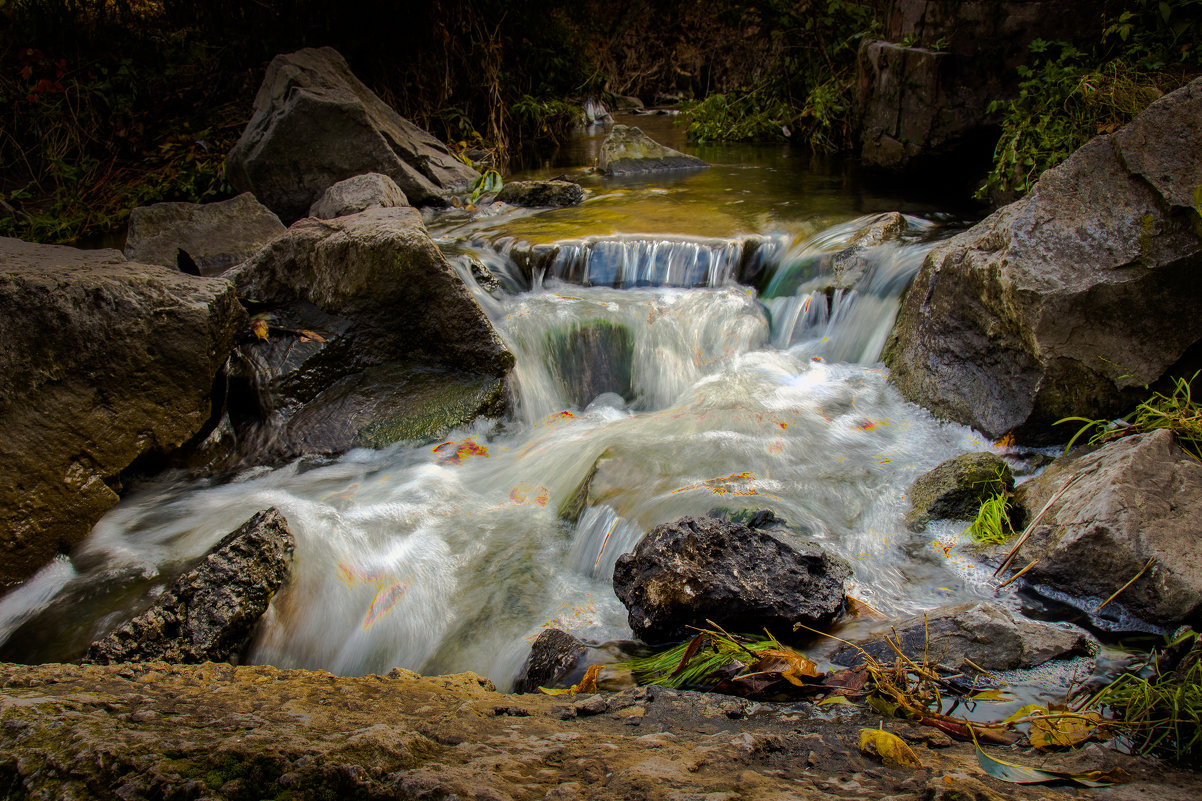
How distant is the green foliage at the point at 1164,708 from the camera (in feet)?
6.03

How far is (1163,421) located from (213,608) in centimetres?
428

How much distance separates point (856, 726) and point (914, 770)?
35cm

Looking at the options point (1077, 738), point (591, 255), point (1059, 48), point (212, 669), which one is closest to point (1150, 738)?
point (1077, 738)

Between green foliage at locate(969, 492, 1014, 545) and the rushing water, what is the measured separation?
0.59 feet

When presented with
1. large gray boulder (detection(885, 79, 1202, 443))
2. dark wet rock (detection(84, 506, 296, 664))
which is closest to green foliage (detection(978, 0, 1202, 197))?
large gray boulder (detection(885, 79, 1202, 443))

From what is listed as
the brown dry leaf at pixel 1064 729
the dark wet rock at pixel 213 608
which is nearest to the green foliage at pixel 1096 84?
the brown dry leaf at pixel 1064 729

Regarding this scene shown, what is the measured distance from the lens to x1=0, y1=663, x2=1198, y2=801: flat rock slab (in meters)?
1.10

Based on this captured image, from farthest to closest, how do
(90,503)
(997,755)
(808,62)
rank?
(808,62)
(90,503)
(997,755)

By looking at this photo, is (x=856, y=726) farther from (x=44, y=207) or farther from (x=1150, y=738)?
(x=44, y=207)

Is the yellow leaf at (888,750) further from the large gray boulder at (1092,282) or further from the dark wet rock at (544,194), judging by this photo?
the dark wet rock at (544,194)

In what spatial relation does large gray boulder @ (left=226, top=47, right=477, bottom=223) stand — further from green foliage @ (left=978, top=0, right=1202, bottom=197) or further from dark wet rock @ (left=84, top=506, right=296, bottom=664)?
green foliage @ (left=978, top=0, right=1202, bottom=197)

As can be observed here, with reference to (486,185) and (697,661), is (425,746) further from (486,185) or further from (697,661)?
(486,185)

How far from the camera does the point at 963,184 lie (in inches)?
309

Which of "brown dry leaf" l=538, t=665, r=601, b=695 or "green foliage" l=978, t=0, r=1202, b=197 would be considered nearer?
"brown dry leaf" l=538, t=665, r=601, b=695
